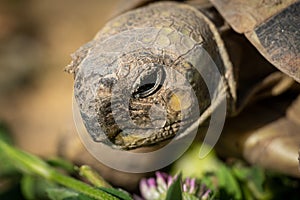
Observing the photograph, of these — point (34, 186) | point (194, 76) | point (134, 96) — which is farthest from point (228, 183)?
point (34, 186)

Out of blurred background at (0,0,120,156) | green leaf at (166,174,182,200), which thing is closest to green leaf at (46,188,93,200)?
green leaf at (166,174,182,200)

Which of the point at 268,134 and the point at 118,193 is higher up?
the point at 118,193

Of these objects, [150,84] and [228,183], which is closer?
[150,84]

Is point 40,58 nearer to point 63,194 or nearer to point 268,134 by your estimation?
point 268,134

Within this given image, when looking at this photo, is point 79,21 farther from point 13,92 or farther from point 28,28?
point 13,92

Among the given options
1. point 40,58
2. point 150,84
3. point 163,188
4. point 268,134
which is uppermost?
point 150,84

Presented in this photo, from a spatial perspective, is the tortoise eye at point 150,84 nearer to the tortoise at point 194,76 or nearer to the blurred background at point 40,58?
the tortoise at point 194,76

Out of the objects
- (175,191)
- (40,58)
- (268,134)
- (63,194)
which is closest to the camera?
(175,191)
